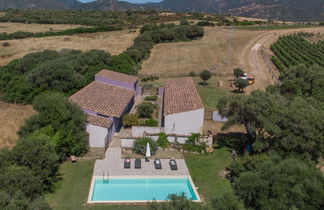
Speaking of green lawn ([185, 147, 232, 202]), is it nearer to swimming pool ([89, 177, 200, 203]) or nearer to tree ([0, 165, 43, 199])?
swimming pool ([89, 177, 200, 203])

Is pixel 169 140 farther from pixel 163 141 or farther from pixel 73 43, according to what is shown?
pixel 73 43

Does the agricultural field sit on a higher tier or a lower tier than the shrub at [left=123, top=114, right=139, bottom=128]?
higher

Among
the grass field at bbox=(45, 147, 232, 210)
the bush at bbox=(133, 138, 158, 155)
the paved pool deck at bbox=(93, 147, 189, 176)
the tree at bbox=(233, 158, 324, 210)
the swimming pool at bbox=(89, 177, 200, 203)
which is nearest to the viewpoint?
the tree at bbox=(233, 158, 324, 210)

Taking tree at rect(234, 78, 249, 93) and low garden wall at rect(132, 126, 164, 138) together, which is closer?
low garden wall at rect(132, 126, 164, 138)

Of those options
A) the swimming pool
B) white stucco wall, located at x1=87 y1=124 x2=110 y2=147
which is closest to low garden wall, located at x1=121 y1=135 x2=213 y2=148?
white stucco wall, located at x1=87 y1=124 x2=110 y2=147

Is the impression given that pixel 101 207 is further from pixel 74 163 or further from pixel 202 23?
pixel 202 23

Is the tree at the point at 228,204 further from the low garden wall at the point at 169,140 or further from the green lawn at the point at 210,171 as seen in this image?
the low garden wall at the point at 169,140
